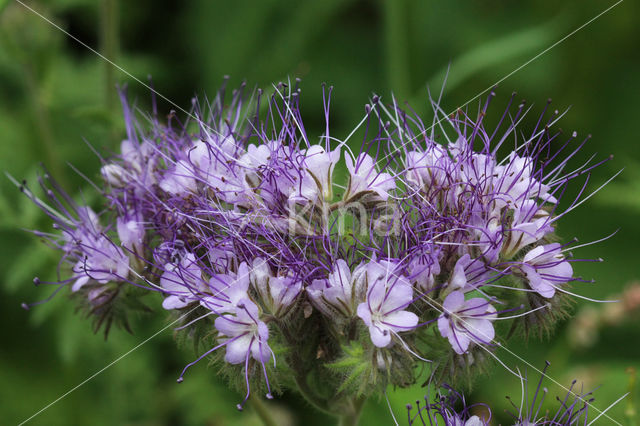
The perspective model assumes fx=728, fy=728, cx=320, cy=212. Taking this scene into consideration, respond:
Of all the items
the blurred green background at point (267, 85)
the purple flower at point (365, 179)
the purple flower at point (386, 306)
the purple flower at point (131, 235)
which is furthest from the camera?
the blurred green background at point (267, 85)

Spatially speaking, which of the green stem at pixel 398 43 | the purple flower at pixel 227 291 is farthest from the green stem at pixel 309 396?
the green stem at pixel 398 43

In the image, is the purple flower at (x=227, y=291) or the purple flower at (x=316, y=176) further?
the purple flower at (x=316, y=176)

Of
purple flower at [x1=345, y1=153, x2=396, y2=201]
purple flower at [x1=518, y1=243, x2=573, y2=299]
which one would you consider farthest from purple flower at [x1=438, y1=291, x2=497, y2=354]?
purple flower at [x1=345, y1=153, x2=396, y2=201]

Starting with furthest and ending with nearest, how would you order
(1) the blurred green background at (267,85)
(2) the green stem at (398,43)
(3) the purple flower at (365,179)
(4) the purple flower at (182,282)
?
(2) the green stem at (398,43)
(1) the blurred green background at (267,85)
(3) the purple flower at (365,179)
(4) the purple flower at (182,282)

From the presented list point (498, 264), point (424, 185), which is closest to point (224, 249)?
point (424, 185)

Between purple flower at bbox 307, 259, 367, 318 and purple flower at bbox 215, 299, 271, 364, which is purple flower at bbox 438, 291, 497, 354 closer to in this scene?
purple flower at bbox 307, 259, 367, 318

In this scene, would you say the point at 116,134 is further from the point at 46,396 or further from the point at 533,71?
the point at 533,71

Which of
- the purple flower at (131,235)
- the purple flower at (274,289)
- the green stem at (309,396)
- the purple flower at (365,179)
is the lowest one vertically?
the green stem at (309,396)

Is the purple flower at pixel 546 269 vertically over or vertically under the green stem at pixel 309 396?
over

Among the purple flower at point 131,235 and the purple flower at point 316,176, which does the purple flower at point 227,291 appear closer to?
the purple flower at point 316,176
